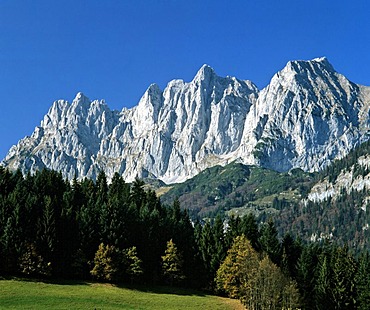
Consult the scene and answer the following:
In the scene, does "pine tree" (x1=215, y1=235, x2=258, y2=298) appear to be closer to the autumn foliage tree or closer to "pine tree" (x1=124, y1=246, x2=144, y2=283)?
the autumn foliage tree

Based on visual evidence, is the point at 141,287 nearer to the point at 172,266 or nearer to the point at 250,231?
the point at 172,266

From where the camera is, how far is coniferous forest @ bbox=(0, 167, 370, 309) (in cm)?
9406

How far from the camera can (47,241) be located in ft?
317

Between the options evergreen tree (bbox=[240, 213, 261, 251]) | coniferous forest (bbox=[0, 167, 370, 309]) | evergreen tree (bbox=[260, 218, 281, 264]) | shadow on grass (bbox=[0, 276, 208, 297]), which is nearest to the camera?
shadow on grass (bbox=[0, 276, 208, 297])

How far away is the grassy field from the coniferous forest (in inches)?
222

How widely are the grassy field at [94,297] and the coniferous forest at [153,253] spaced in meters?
5.64

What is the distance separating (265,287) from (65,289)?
3758cm

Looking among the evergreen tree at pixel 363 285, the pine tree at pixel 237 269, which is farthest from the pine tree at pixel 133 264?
the evergreen tree at pixel 363 285

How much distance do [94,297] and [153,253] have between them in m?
31.9

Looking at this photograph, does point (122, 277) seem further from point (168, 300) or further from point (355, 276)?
point (355, 276)

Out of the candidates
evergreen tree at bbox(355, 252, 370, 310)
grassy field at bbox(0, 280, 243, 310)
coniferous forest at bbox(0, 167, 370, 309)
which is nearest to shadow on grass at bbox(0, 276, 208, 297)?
grassy field at bbox(0, 280, 243, 310)

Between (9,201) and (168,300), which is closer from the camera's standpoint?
(168,300)

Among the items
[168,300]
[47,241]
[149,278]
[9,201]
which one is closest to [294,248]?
[149,278]

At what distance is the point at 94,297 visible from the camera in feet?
266
